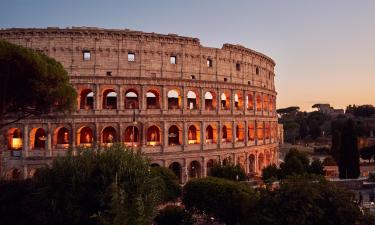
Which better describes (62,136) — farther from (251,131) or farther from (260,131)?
(260,131)

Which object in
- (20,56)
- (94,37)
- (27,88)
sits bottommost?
(27,88)

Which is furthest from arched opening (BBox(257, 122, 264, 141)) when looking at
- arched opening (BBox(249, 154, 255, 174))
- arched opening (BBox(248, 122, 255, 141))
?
arched opening (BBox(249, 154, 255, 174))

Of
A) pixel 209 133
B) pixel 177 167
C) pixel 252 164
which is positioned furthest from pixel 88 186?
pixel 252 164

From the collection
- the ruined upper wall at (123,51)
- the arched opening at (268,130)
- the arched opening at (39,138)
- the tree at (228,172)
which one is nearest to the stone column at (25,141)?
the arched opening at (39,138)

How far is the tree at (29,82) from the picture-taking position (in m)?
17.2

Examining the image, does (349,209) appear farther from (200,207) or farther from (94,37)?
(94,37)

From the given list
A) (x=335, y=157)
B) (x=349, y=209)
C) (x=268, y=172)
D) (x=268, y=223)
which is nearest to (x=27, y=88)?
(x=268, y=223)

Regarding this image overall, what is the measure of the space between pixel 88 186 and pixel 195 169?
18.6m

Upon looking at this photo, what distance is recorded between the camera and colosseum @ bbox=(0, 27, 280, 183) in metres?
27.1

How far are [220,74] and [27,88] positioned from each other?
1850 cm

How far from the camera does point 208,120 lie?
1227 inches

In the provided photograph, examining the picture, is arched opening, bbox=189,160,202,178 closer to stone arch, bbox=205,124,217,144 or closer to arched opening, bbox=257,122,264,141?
stone arch, bbox=205,124,217,144

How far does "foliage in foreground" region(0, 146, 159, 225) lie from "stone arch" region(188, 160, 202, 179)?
16.8 m

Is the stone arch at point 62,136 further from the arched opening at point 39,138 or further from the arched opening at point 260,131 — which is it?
the arched opening at point 260,131
